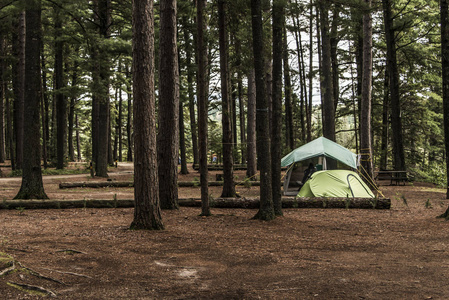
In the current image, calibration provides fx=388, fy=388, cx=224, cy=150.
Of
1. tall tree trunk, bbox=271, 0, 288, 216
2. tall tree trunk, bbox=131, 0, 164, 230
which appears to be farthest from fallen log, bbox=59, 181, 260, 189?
tall tree trunk, bbox=131, 0, 164, 230

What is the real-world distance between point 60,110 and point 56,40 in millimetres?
5289

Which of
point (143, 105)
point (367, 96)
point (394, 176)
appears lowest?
point (394, 176)

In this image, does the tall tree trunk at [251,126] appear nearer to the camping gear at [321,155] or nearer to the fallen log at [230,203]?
the camping gear at [321,155]

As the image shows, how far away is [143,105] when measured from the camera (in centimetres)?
761

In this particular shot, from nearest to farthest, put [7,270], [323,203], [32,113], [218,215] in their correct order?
[7,270] < [218,215] < [32,113] < [323,203]

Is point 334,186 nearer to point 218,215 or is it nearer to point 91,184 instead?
point 218,215

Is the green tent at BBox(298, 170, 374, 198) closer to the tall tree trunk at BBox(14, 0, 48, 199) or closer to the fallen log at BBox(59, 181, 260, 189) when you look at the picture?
the fallen log at BBox(59, 181, 260, 189)

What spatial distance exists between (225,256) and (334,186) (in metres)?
7.47

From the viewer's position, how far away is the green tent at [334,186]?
12.6 m

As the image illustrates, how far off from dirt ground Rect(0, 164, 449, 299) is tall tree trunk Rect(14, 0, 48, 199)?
126 centimetres

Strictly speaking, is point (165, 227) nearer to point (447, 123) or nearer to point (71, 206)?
point (71, 206)

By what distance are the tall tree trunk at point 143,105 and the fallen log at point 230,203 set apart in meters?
3.75

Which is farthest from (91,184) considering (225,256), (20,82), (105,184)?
(225,256)

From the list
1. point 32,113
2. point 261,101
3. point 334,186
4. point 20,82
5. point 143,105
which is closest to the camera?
point 143,105
